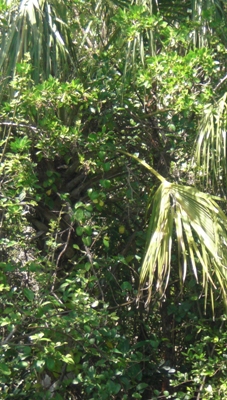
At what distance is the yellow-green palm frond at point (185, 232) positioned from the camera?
3.70 meters

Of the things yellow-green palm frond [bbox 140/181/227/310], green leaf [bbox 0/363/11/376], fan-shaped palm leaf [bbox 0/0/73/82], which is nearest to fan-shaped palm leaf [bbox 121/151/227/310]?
yellow-green palm frond [bbox 140/181/227/310]

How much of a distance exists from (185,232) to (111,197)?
113cm

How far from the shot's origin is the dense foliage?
3.90m

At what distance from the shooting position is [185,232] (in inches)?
151

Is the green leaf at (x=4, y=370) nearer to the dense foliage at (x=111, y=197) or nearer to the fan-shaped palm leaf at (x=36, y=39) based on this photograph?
the dense foliage at (x=111, y=197)

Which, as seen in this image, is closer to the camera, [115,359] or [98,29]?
[115,359]

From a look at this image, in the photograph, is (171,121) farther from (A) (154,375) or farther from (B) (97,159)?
(A) (154,375)

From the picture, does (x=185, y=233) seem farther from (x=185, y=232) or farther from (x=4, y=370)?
(x=4, y=370)

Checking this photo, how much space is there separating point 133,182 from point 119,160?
0.63 ft

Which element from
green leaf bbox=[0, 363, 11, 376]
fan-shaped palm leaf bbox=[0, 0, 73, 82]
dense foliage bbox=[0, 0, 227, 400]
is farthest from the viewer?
fan-shaped palm leaf bbox=[0, 0, 73, 82]

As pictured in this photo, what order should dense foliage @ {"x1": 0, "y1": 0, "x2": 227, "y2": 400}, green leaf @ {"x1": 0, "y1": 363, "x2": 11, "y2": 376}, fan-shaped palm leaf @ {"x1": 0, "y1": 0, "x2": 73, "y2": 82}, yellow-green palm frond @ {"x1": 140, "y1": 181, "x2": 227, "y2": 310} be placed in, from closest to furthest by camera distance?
green leaf @ {"x1": 0, "y1": 363, "x2": 11, "y2": 376} < yellow-green palm frond @ {"x1": 140, "y1": 181, "x2": 227, "y2": 310} < dense foliage @ {"x1": 0, "y1": 0, "x2": 227, "y2": 400} < fan-shaped palm leaf @ {"x1": 0, "y1": 0, "x2": 73, "y2": 82}

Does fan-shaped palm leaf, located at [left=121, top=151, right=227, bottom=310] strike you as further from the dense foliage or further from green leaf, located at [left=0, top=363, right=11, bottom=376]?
green leaf, located at [left=0, top=363, right=11, bottom=376]

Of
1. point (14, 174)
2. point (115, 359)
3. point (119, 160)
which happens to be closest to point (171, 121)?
point (119, 160)

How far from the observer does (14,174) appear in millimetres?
4016
